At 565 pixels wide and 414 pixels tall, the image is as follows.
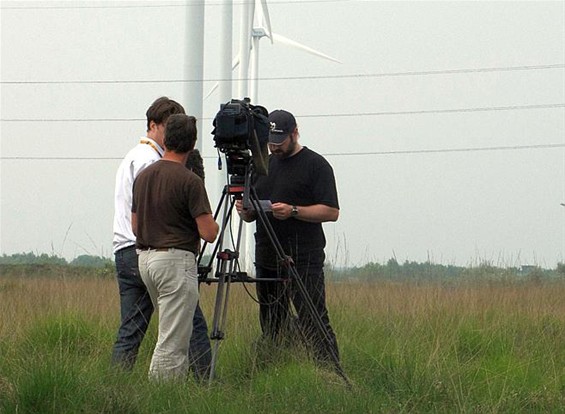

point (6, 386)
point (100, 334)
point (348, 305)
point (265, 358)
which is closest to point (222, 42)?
point (348, 305)

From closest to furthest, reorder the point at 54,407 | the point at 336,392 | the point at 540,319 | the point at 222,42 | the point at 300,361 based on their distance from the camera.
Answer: the point at 54,407 < the point at 336,392 < the point at 300,361 < the point at 540,319 < the point at 222,42

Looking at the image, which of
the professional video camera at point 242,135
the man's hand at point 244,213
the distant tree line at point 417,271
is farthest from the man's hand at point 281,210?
the distant tree line at point 417,271

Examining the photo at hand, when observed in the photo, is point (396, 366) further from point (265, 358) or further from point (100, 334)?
point (100, 334)

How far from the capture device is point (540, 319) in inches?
381

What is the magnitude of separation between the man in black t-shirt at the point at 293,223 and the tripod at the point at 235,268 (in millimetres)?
281

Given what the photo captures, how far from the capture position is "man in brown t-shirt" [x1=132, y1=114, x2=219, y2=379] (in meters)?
6.26

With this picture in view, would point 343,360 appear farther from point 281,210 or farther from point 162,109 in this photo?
point 162,109

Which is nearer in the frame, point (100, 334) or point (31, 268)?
point (100, 334)

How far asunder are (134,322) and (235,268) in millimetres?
637

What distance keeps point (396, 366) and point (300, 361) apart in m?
0.55

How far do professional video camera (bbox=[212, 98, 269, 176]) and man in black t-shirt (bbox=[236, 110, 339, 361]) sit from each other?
2.11 feet

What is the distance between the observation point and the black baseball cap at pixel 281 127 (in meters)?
7.25

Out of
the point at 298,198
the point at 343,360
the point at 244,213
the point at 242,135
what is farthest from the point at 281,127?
the point at 343,360

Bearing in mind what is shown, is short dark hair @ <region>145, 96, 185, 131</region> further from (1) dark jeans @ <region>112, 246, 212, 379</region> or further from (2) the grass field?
(2) the grass field
